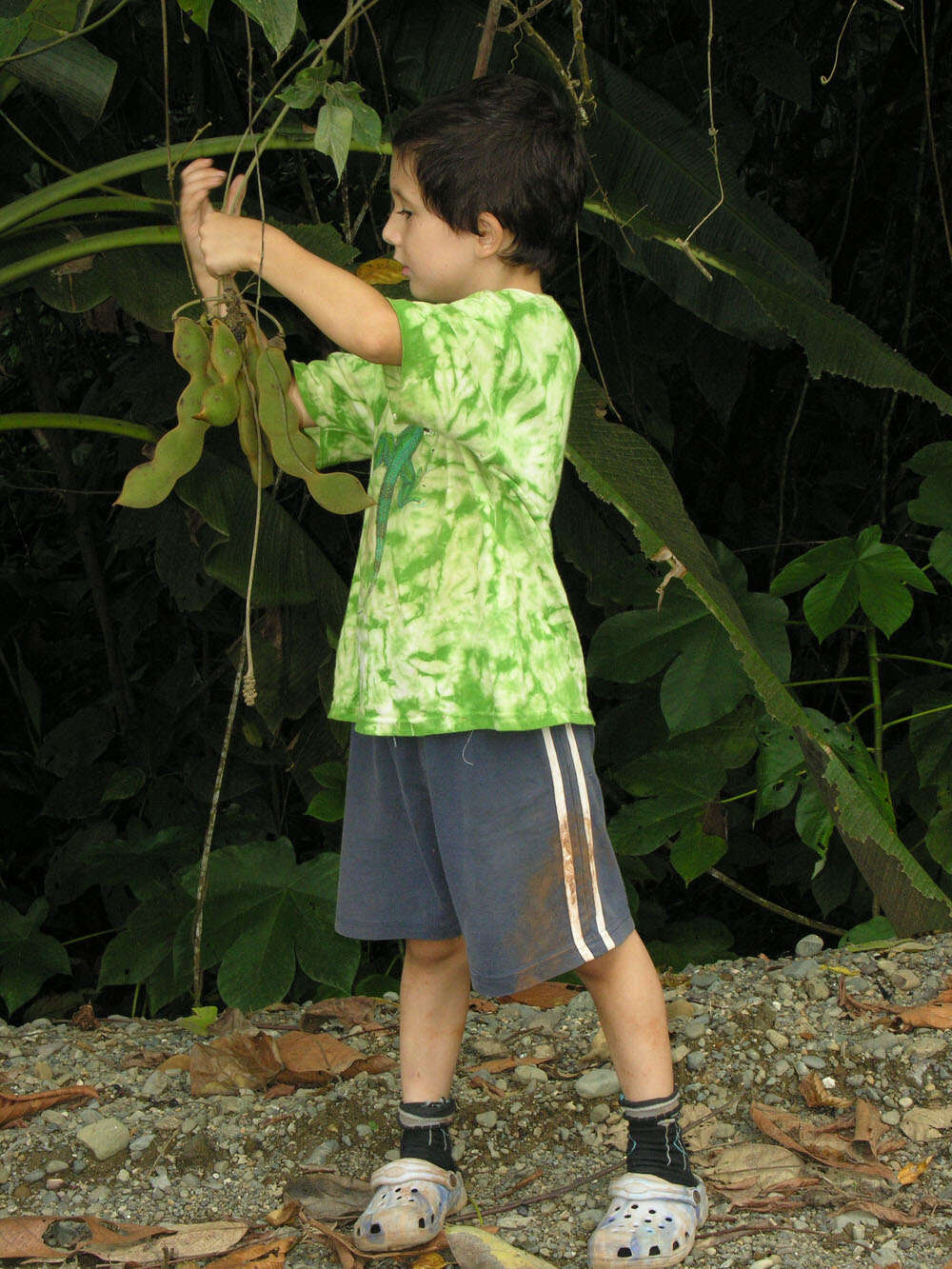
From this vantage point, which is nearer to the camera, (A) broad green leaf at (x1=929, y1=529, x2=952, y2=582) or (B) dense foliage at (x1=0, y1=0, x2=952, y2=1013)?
(B) dense foliage at (x1=0, y1=0, x2=952, y2=1013)

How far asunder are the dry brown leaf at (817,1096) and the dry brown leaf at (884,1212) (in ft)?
0.75

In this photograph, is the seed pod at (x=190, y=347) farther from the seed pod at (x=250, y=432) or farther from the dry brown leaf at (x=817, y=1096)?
the dry brown leaf at (x=817, y=1096)

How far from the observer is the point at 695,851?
2.31m

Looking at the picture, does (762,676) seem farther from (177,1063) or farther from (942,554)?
(177,1063)

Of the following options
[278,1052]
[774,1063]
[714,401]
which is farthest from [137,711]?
[774,1063]

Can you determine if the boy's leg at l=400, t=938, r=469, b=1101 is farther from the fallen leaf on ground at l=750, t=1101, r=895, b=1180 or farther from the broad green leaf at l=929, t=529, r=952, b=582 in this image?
the broad green leaf at l=929, t=529, r=952, b=582

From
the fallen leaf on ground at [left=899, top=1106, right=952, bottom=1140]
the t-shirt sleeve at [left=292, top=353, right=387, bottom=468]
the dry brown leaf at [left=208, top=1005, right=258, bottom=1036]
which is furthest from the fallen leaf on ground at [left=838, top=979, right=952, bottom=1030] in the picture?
the t-shirt sleeve at [left=292, top=353, right=387, bottom=468]

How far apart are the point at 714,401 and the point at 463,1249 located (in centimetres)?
179

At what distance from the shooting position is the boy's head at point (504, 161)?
4.70ft

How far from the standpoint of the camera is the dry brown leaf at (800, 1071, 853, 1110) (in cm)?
181

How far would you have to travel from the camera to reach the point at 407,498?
4.86 feet

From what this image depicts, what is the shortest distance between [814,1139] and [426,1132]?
1.64 feet

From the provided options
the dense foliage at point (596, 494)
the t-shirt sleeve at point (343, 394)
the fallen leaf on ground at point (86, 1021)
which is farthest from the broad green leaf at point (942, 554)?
the fallen leaf on ground at point (86, 1021)

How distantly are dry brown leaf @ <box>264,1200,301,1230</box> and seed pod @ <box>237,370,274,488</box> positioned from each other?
34.3 inches
